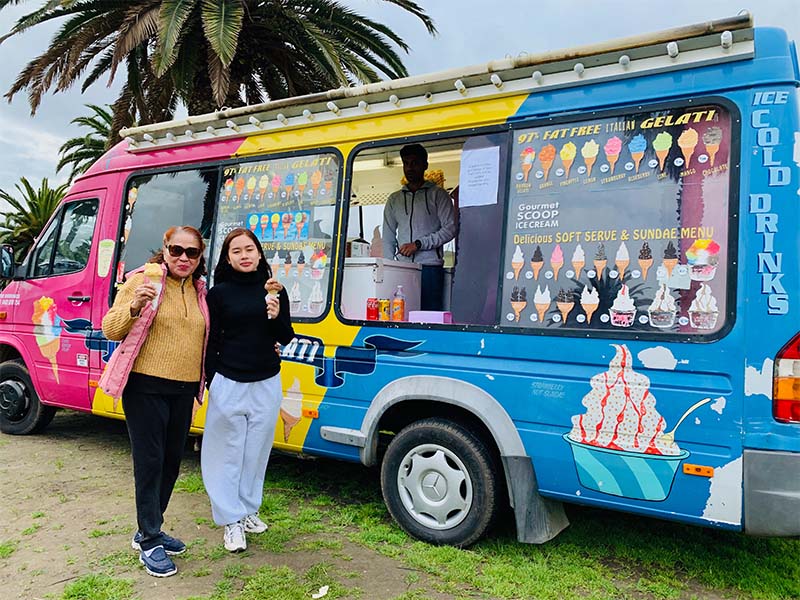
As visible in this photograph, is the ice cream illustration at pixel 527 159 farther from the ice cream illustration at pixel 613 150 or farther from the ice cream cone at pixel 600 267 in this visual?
the ice cream cone at pixel 600 267

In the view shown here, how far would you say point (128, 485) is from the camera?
4918 millimetres

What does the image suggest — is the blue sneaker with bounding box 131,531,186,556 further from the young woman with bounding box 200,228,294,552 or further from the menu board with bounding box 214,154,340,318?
the menu board with bounding box 214,154,340,318

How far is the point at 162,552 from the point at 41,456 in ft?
9.50

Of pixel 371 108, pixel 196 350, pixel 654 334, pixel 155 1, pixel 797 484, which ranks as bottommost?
pixel 797 484

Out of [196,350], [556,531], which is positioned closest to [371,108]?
[196,350]

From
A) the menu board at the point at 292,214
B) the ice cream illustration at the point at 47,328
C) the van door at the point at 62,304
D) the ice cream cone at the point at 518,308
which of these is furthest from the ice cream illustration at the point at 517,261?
the ice cream illustration at the point at 47,328

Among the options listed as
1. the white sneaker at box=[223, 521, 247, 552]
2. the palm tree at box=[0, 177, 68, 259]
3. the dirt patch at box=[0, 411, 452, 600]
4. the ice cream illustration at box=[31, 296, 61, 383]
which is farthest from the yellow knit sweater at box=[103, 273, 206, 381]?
the palm tree at box=[0, 177, 68, 259]

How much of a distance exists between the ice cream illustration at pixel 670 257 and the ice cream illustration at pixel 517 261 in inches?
29.6

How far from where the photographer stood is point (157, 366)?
3.44 metres

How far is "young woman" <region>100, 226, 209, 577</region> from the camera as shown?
133 inches

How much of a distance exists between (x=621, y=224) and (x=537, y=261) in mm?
481

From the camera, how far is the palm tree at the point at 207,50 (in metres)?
9.73

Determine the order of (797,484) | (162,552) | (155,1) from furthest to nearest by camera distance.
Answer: (155,1), (162,552), (797,484)

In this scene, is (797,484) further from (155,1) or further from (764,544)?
(155,1)
